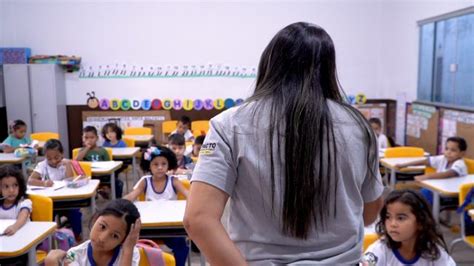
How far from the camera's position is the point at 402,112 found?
699 centimetres

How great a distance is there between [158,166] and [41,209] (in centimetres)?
85

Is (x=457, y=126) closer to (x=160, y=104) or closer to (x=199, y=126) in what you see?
(x=199, y=126)

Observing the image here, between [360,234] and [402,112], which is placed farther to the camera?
[402,112]

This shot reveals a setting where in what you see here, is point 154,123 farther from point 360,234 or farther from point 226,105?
point 360,234

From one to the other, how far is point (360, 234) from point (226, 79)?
6.77 m

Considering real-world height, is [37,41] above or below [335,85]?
above

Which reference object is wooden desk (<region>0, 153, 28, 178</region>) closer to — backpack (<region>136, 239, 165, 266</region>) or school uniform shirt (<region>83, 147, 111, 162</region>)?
school uniform shirt (<region>83, 147, 111, 162</region>)

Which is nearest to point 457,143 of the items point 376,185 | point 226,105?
point 376,185

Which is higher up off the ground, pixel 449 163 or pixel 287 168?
pixel 287 168

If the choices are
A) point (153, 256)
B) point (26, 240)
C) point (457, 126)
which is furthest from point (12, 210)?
point (457, 126)

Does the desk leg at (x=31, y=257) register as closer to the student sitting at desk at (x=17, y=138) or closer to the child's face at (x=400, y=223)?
the child's face at (x=400, y=223)

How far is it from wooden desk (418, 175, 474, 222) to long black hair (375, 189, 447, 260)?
1.41 m

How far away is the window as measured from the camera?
527 cm

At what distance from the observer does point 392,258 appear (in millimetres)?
2031
